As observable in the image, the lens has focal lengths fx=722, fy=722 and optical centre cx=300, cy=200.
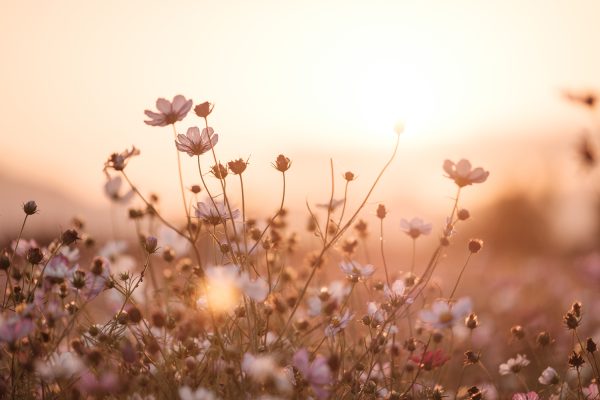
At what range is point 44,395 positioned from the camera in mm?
1582

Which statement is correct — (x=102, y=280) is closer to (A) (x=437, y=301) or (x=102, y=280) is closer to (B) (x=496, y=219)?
(A) (x=437, y=301)

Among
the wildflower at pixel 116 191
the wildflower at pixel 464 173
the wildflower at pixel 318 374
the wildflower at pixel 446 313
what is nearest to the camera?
the wildflower at pixel 318 374

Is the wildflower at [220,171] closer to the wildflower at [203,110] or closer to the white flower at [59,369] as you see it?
the wildflower at [203,110]

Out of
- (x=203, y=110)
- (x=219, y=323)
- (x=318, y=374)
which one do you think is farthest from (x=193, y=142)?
(x=318, y=374)

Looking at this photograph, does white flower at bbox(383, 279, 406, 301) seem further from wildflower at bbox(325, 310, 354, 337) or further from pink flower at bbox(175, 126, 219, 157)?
pink flower at bbox(175, 126, 219, 157)

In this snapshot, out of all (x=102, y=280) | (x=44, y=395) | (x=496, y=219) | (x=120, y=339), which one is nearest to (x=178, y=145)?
(x=102, y=280)

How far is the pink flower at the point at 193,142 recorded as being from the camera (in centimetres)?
169

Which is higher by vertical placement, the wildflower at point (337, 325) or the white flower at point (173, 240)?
the white flower at point (173, 240)

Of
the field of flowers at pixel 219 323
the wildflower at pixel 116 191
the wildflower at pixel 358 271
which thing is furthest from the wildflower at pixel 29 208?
the wildflower at pixel 358 271

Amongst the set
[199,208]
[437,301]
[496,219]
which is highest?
[199,208]

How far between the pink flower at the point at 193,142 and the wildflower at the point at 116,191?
54cm

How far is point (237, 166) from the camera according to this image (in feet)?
5.38

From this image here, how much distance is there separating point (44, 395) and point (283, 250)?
88cm

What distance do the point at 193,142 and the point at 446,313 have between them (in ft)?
2.28
